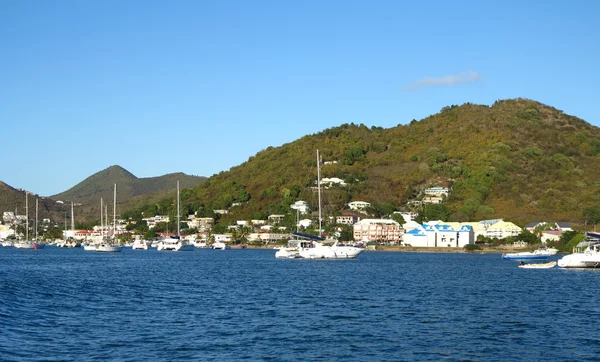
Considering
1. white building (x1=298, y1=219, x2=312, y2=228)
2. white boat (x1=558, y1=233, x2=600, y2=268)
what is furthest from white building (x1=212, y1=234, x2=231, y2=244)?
white boat (x1=558, y1=233, x2=600, y2=268)

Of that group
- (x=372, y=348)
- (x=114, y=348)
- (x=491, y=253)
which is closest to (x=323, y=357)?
(x=372, y=348)

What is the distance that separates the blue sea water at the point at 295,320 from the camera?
78.4 ft

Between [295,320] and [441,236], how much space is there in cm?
11616

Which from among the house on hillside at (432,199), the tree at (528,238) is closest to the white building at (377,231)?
the house on hillside at (432,199)

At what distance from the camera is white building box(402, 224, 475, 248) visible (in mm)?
141750

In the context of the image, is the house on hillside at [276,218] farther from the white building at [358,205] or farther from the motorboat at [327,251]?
the motorboat at [327,251]

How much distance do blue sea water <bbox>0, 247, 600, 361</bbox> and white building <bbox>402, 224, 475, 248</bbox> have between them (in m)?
90.0

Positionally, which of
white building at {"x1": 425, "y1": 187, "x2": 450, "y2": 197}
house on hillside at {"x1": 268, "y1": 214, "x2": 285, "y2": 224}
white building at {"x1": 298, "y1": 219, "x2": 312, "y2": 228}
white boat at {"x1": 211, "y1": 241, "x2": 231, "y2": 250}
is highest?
white building at {"x1": 425, "y1": 187, "x2": 450, "y2": 197}

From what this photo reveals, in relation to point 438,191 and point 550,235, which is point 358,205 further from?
point 550,235

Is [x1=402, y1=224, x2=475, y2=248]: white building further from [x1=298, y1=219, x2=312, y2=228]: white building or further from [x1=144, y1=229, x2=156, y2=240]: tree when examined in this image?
[x1=144, y1=229, x2=156, y2=240]: tree

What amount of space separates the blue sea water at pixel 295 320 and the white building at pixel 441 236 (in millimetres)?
90006

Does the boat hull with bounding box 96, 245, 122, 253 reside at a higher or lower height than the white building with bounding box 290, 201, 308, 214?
lower

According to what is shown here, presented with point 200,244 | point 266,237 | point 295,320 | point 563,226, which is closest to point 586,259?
point 295,320

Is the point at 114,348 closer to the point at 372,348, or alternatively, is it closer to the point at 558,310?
the point at 372,348
